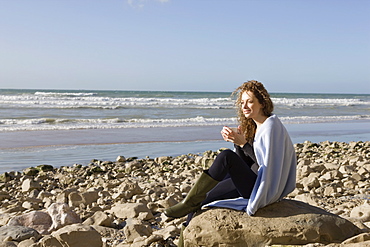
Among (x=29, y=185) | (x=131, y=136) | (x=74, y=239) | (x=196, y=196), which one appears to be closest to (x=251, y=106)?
(x=196, y=196)

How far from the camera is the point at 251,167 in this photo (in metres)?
3.91

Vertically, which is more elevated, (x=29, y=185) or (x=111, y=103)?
(x=111, y=103)

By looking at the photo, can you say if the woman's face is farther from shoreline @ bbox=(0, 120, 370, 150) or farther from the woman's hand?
shoreline @ bbox=(0, 120, 370, 150)

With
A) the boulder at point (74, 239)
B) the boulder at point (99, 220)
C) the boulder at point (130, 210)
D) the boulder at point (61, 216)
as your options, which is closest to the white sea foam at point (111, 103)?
the boulder at point (130, 210)

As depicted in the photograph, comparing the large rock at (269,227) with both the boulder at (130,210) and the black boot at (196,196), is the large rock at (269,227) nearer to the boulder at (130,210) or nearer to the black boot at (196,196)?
the black boot at (196,196)

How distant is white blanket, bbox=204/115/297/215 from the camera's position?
3574mm

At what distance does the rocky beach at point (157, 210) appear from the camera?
3557 mm

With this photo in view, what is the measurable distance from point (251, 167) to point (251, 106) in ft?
1.92

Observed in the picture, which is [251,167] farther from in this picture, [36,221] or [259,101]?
[36,221]

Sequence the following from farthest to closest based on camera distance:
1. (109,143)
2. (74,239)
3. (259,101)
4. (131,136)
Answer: (131,136) < (109,143) < (74,239) < (259,101)

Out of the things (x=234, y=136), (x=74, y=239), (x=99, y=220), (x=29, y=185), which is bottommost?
(x=29, y=185)

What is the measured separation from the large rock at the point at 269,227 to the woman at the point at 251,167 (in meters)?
0.10

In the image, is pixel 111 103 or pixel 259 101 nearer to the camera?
pixel 259 101

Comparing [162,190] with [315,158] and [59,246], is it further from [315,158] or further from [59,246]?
[315,158]
